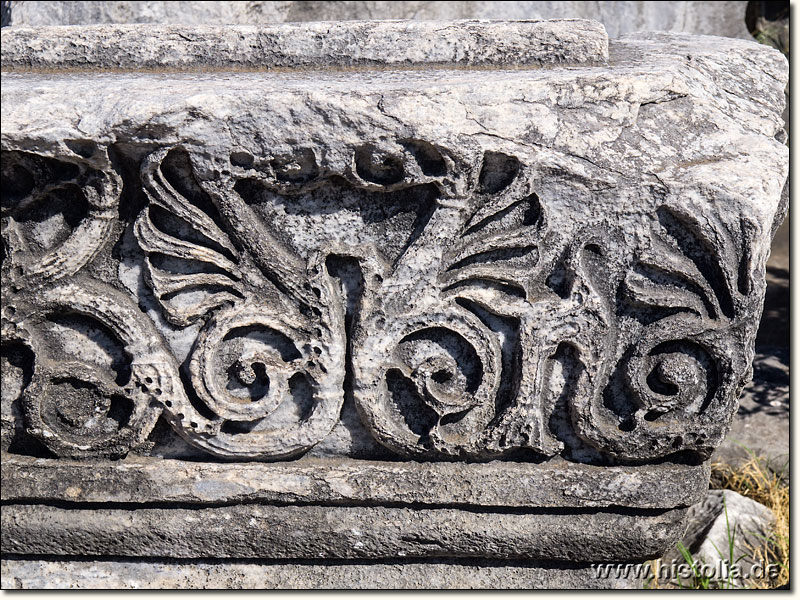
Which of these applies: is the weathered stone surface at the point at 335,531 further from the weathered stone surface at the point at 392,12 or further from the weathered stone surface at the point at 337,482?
the weathered stone surface at the point at 392,12

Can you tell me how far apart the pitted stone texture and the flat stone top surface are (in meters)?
0.06

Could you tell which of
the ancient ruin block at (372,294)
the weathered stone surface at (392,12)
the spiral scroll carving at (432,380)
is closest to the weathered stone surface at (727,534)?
the ancient ruin block at (372,294)

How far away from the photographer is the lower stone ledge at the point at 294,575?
1.58 meters

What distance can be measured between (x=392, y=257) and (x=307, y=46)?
1.45 feet

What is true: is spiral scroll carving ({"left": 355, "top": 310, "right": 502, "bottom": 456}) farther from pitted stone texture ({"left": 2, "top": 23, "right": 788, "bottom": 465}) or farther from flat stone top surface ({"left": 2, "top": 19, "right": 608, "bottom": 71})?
flat stone top surface ({"left": 2, "top": 19, "right": 608, "bottom": 71})

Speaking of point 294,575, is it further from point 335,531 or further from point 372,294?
point 372,294

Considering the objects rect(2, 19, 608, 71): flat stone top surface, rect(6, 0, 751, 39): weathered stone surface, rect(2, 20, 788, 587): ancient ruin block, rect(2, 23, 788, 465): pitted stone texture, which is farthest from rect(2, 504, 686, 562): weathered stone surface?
rect(6, 0, 751, 39): weathered stone surface

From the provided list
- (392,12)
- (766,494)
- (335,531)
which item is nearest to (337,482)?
(335,531)

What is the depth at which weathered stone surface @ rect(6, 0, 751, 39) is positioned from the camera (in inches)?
107

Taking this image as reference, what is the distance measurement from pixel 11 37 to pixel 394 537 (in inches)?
43.6

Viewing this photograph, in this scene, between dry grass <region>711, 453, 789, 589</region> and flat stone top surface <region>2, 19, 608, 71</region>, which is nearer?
flat stone top surface <region>2, 19, 608, 71</region>

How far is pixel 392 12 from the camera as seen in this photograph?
3131 millimetres

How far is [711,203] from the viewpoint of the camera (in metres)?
1.32

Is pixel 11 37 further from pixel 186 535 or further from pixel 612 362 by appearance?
pixel 612 362
